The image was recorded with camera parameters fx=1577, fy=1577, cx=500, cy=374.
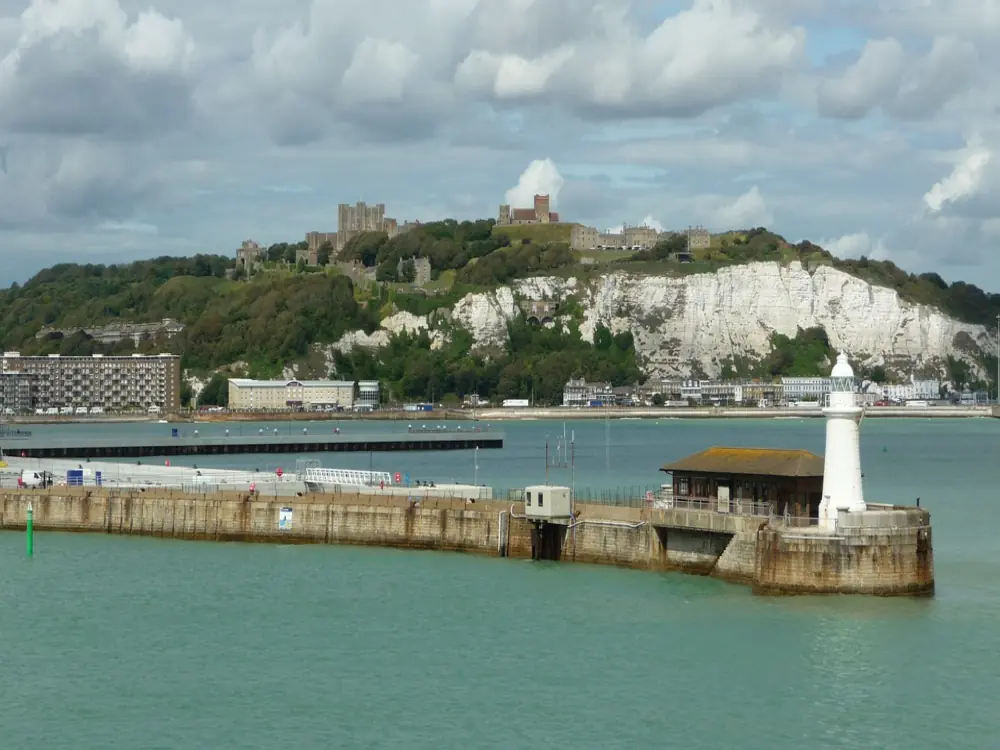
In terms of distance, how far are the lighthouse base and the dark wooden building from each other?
266 centimetres

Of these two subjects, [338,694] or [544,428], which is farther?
[544,428]

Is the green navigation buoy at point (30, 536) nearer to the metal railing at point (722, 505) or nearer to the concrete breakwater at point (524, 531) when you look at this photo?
the concrete breakwater at point (524, 531)

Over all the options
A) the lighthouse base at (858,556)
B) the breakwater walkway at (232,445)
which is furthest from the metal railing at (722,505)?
the breakwater walkway at (232,445)

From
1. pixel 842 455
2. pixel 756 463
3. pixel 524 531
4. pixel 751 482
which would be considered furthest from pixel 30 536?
pixel 842 455

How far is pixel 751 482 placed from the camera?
39.5 metres

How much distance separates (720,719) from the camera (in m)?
28.1

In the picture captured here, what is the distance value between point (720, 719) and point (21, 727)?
12.3 meters

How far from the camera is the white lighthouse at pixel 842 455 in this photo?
35906 millimetres

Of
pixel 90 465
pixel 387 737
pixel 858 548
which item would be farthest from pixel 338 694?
pixel 90 465

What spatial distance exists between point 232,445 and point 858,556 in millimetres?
84641

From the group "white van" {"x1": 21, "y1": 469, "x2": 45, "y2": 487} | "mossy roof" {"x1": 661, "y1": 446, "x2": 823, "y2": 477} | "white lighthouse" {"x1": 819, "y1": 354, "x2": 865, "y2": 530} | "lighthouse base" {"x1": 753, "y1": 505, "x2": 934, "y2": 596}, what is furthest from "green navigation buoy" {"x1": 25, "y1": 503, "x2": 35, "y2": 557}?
"white lighthouse" {"x1": 819, "y1": 354, "x2": 865, "y2": 530}

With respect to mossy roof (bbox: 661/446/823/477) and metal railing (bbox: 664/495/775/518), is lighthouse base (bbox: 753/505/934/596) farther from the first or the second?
mossy roof (bbox: 661/446/823/477)

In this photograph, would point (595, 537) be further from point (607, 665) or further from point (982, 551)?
point (982, 551)

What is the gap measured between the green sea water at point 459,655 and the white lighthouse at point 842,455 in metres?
2.46
